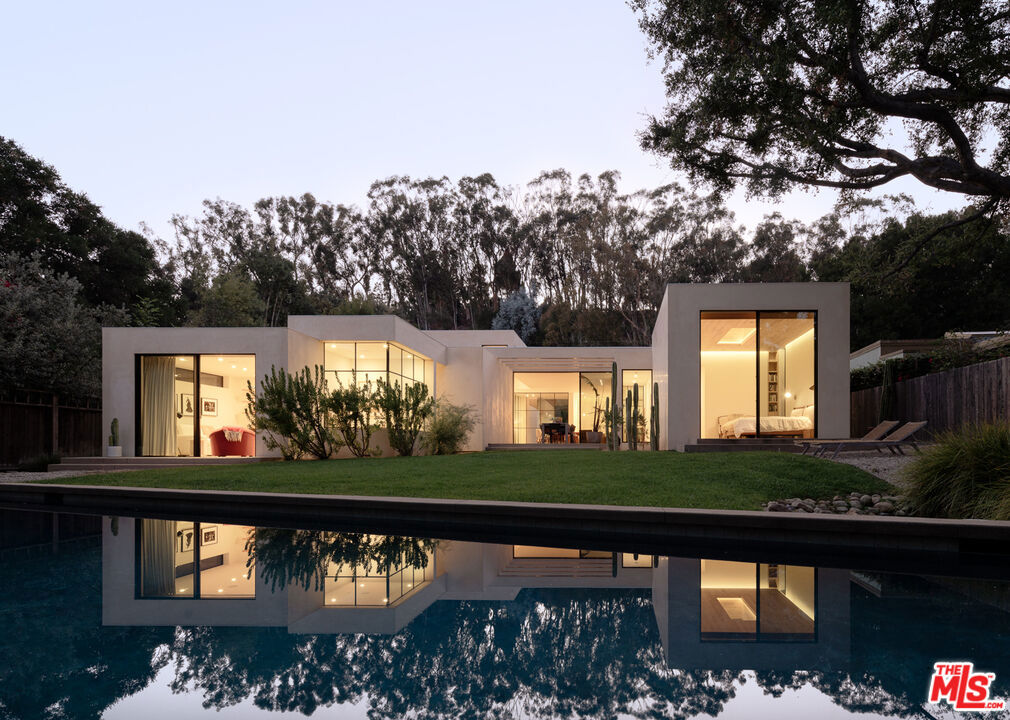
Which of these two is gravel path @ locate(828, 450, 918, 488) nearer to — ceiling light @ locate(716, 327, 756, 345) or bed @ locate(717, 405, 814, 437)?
bed @ locate(717, 405, 814, 437)

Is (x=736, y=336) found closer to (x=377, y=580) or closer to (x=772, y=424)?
(x=772, y=424)

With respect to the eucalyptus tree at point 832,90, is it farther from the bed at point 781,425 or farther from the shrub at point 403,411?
the shrub at point 403,411

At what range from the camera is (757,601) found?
180 inches

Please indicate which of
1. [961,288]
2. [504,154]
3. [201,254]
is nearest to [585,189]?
[504,154]

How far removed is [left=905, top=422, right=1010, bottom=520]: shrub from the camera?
6419 millimetres

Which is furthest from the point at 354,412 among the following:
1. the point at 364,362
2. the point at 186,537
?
the point at 186,537

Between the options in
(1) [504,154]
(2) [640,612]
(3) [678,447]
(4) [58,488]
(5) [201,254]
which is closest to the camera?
(2) [640,612]

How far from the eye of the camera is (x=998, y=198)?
11695 mm

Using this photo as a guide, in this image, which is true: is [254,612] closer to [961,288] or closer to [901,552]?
[901,552]

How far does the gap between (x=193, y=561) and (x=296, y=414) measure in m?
8.33

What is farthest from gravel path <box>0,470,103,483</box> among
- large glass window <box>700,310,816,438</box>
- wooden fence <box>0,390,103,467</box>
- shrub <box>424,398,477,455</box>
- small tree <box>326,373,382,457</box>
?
large glass window <box>700,310,816,438</box>

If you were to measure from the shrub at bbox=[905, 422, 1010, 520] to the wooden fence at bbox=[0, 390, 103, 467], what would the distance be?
17.3 m

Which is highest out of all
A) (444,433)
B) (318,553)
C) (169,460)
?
(444,433)

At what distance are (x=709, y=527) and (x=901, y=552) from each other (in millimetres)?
1581
